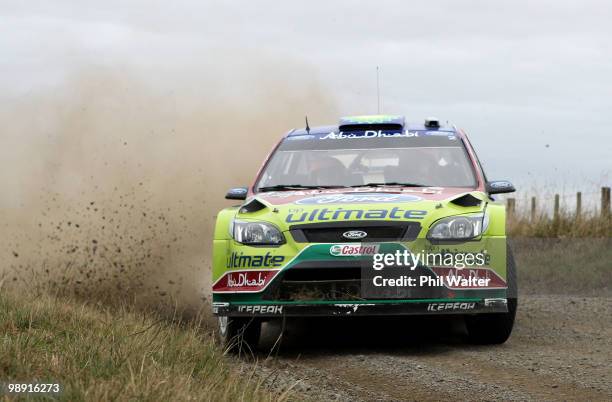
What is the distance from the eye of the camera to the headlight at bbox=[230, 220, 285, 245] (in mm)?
7332

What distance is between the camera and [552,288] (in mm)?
14992

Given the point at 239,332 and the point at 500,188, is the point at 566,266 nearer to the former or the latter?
the point at 500,188

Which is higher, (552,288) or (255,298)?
(255,298)

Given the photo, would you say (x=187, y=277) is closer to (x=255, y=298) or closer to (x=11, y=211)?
(x=11, y=211)

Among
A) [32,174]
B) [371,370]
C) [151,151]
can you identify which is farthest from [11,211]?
[371,370]

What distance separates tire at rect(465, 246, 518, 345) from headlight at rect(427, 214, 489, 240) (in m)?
0.57

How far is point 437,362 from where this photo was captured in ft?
23.1

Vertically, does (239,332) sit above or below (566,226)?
above

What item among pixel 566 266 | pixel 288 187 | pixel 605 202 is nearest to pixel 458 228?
pixel 288 187

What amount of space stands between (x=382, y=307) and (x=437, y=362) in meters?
0.50

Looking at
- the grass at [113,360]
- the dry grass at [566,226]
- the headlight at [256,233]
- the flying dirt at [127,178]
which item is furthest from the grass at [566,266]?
the grass at [113,360]

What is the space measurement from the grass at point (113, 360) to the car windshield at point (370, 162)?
1.79m

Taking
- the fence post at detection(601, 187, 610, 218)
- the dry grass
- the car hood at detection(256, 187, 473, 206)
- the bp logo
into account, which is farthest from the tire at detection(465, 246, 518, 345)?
the fence post at detection(601, 187, 610, 218)

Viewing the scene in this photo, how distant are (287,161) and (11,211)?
284 inches
